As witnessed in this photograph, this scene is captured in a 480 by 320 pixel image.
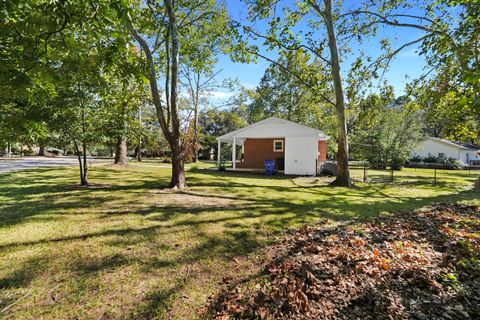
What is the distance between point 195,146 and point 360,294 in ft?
84.2

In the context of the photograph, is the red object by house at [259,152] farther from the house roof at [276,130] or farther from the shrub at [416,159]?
the shrub at [416,159]

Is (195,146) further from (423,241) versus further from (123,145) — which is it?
(423,241)

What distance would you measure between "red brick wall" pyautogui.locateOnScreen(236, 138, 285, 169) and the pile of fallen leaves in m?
14.3

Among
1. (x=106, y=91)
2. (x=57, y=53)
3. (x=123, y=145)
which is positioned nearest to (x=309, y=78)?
(x=106, y=91)

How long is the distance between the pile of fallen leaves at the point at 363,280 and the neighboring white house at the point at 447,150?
3768cm

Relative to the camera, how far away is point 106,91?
7816 millimetres

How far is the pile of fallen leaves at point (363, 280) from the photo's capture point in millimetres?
2389

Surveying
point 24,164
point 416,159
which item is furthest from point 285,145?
point 416,159

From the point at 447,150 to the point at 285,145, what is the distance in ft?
110

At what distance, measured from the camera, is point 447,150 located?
3550 centimetres

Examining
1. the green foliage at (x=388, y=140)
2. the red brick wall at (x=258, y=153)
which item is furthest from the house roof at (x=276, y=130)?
the green foliage at (x=388, y=140)

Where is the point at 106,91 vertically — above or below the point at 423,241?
above

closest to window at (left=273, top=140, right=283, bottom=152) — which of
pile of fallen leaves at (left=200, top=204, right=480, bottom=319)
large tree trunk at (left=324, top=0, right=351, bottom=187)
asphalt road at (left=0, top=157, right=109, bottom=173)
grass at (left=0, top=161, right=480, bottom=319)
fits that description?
large tree trunk at (left=324, top=0, right=351, bottom=187)

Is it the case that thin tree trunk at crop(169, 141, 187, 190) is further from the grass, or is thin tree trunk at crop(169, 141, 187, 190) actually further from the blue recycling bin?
the blue recycling bin
